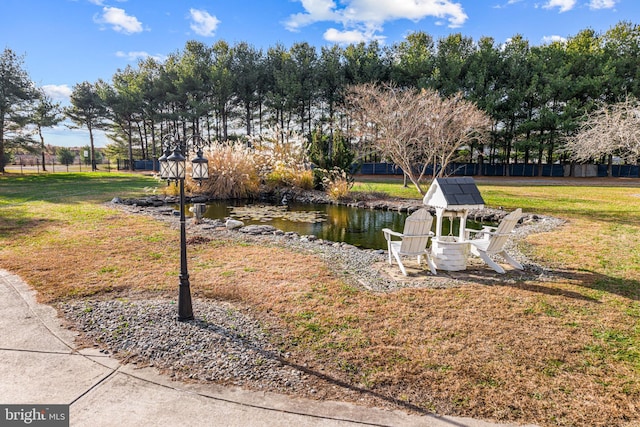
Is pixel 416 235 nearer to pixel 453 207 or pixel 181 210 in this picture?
pixel 453 207

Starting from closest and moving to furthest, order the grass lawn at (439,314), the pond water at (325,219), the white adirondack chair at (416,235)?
the grass lawn at (439,314) < the white adirondack chair at (416,235) < the pond water at (325,219)

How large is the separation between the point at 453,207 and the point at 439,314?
1.85m

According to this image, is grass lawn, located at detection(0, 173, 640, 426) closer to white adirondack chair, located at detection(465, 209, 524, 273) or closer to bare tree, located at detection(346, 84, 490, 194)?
white adirondack chair, located at detection(465, 209, 524, 273)

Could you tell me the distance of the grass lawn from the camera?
254 cm

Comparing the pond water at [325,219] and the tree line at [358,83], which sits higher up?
the tree line at [358,83]

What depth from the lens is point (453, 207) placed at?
508cm

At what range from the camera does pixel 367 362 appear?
2893 mm

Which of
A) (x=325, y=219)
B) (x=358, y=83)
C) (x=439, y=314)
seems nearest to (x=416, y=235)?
(x=439, y=314)

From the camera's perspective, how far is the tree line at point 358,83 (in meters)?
24.5

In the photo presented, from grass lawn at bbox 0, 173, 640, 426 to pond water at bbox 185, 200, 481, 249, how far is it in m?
2.52

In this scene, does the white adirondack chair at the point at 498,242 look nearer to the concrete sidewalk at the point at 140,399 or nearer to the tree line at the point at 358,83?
the concrete sidewalk at the point at 140,399

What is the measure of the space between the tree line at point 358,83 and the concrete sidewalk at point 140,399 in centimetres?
2147

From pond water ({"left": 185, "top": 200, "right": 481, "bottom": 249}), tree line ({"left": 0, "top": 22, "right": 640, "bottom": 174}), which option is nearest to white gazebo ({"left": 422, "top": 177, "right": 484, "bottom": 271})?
pond water ({"left": 185, "top": 200, "right": 481, "bottom": 249})

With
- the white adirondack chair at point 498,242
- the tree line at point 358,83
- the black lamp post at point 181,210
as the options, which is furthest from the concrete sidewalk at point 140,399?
the tree line at point 358,83
